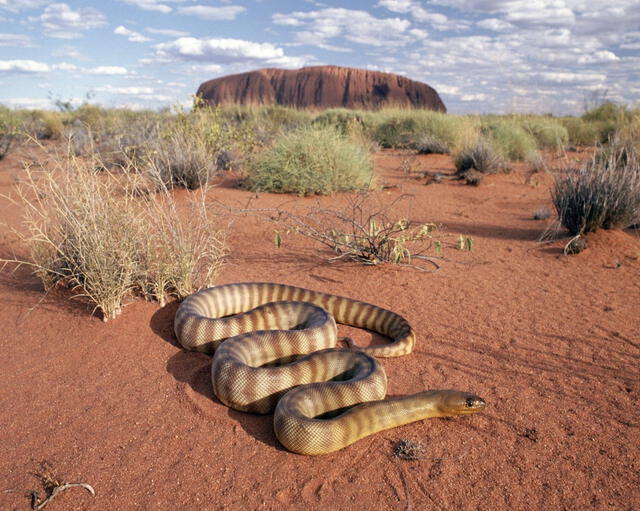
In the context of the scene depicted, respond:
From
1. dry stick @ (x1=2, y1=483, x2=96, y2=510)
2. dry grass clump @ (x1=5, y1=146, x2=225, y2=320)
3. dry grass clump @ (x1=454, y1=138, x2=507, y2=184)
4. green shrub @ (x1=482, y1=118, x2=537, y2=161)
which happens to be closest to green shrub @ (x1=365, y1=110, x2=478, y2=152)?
green shrub @ (x1=482, y1=118, x2=537, y2=161)

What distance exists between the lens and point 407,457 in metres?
3.48

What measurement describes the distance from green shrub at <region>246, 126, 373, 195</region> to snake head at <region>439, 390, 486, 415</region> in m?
8.19

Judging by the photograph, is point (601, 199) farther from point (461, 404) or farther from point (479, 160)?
point (479, 160)

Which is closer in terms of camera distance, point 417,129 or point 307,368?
point 307,368

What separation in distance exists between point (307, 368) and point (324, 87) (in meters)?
75.7

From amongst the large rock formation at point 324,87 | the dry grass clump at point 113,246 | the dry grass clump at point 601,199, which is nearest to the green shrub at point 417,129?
the dry grass clump at point 601,199

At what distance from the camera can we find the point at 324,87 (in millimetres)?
75125

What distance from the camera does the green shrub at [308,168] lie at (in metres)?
11.8

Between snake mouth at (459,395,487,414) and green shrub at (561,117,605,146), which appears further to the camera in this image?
green shrub at (561,117,605,146)

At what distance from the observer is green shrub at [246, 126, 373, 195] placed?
11766mm

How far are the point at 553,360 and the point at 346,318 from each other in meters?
2.15

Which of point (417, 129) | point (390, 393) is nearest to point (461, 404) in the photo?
point (390, 393)

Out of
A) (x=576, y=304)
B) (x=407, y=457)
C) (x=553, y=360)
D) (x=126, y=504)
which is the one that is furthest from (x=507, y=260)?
(x=126, y=504)

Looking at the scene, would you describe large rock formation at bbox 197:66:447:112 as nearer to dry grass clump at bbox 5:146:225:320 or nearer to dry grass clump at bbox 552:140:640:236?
dry grass clump at bbox 552:140:640:236
